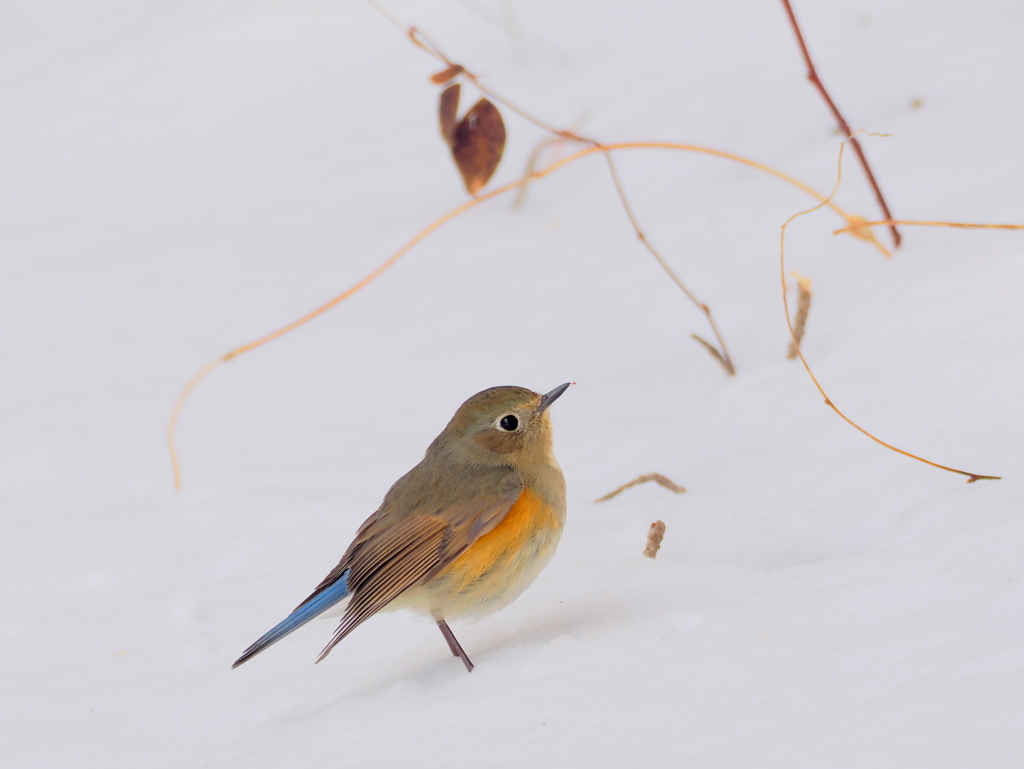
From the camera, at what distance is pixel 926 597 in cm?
219

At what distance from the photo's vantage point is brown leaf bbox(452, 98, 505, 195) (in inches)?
135

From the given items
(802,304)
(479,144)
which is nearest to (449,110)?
(479,144)

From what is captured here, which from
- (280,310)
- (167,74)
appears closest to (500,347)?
(280,310)

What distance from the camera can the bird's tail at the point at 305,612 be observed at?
2.53 m

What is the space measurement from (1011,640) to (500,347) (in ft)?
8.85

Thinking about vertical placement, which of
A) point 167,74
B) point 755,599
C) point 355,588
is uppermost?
point 167,74

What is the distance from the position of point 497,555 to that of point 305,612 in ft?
1.51

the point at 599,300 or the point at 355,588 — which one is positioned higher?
the point at 355,588

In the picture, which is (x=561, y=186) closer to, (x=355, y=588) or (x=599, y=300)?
(x=599, y=300)

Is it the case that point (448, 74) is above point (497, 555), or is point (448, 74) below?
above

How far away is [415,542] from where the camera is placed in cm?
273

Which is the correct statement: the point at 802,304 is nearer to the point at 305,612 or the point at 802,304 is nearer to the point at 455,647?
the point at 455,647

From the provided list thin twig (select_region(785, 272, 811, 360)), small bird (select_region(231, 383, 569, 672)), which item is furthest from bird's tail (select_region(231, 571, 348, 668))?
thin twig (select_region(785, 272, 811, 360))

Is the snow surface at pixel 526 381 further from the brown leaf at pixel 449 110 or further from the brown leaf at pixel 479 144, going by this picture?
the brown leaf at pixel 449 110
